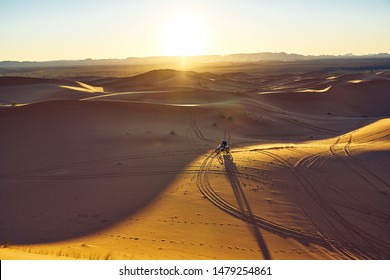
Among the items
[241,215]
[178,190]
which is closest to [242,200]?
[241,215]

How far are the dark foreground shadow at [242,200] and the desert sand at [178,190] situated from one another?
0.04 metres

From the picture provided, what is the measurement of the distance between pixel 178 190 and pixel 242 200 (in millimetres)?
1884

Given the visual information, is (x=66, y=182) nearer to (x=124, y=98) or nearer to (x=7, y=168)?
(x=7, y=168)

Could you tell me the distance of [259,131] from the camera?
21.3 metres

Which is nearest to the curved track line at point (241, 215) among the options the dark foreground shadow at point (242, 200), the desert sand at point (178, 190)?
the desert sand at point (178, 190)

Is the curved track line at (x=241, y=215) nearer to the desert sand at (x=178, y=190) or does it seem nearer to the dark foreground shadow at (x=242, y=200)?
the desert sand at (x=178, y=190)

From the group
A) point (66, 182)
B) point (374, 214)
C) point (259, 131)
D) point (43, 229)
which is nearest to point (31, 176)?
point (66, 182)

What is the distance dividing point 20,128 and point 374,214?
15883 mm

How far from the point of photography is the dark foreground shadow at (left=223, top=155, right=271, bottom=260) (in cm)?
717

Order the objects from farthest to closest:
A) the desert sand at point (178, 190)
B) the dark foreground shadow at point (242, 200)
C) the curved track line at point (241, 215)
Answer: the curved track line at point (241, 215)
the desert sand at point (178, 190)
the dark foreground shadow at point (242, 200)

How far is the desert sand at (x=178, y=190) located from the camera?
7273 millimetres

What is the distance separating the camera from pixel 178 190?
1006 cm

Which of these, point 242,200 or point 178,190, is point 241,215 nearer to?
point 242,200

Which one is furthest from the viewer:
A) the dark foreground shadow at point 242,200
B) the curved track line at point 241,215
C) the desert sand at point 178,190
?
the curved track line at point 241,215
